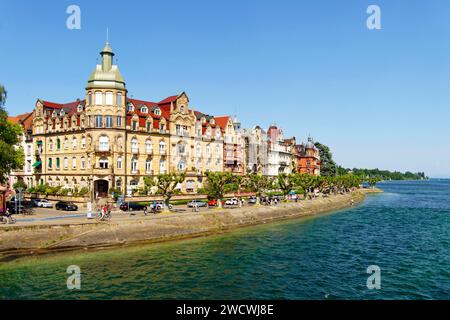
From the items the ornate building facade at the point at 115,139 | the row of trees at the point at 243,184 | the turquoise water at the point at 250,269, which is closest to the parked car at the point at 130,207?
the row of trees at the point at 243,184

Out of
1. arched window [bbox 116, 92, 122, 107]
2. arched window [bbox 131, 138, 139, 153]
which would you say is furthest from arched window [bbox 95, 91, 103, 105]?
arched window [bbox 131, 138, 139, 153]

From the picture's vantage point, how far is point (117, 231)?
52.4 metres

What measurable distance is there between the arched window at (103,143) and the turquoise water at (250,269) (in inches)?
1525

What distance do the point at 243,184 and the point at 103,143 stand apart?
48.7m

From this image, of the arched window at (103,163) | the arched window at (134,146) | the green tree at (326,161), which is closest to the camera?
the arched window at (103,163)

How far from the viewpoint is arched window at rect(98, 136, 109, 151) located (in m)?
83.6

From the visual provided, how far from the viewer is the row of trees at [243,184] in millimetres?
70975

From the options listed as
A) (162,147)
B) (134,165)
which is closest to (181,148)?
(162,147)

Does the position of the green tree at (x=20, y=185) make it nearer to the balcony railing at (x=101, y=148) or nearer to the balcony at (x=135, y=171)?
the balcony railing at (x=101, y=148)

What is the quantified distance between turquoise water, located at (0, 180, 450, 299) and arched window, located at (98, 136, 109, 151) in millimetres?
38740
